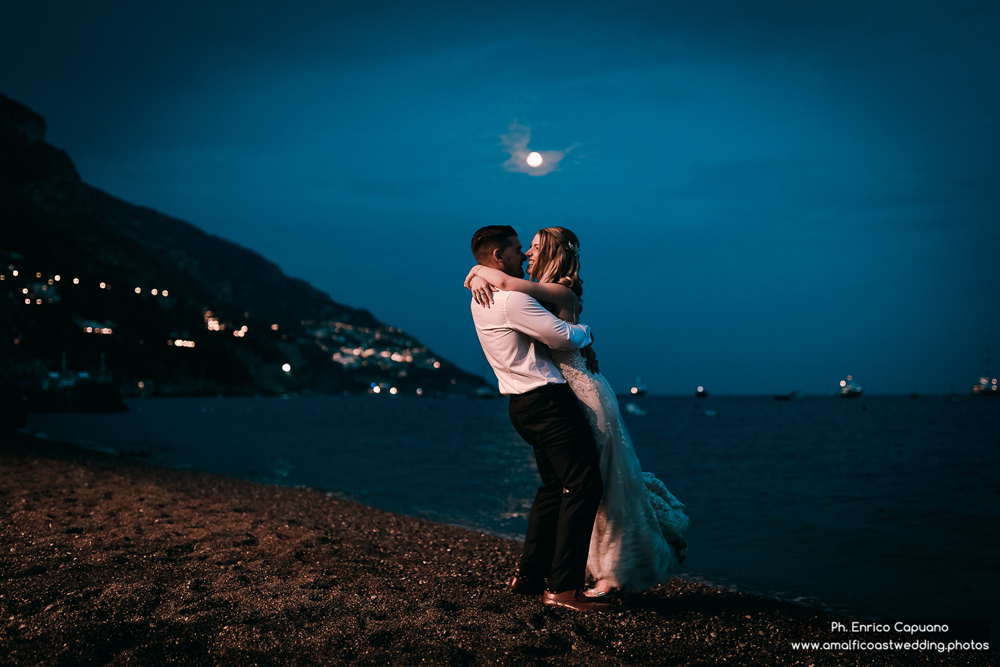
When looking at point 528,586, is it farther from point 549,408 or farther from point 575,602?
point 549,408

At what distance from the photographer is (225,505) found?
9.14 meters

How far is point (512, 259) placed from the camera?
422cm

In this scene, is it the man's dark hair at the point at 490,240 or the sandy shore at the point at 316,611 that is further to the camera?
the man's dark hair at the point at 490,240

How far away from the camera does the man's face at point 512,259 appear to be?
13.8ft

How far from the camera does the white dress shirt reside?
3879 millimetres

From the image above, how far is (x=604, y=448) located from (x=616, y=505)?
401 mm

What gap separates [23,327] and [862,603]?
97672mm

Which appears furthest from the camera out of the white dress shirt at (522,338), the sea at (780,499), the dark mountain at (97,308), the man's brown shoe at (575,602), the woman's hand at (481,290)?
the dark mountain at (97,308)

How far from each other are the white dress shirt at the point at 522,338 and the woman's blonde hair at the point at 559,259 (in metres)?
0.31

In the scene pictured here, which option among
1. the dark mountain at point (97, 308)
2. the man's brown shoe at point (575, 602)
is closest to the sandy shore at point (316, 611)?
the man's brown shoe at point (575, 602)

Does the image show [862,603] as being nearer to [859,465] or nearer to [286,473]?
[286,473]

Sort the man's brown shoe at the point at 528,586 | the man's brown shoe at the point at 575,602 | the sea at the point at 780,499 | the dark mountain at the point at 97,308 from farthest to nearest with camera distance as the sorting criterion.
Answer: the dark mountain at the point at 97,308 → the sea at the point at 780,499 → the man's brown shoe at the point at 528,586 → the man's brown shoe at the point at 575,602

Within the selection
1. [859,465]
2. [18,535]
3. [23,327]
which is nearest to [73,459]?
[18,535]

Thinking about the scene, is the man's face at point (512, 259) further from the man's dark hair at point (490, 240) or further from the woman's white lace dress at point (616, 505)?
the woman's white lace dress at point (616, 505)
